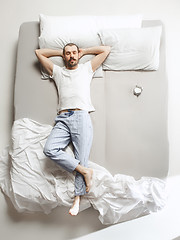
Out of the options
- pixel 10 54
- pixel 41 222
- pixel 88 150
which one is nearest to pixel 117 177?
pixel 88 150

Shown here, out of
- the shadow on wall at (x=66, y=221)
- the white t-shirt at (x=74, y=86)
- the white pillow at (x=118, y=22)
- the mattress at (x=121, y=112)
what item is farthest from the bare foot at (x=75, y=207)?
the white pillow at (x=118, y=22)

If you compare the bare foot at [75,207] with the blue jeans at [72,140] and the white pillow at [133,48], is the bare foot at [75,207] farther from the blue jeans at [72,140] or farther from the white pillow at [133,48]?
the white pillow at [133,48]

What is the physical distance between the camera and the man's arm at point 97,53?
6.91ft

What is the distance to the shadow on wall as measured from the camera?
6.47 ft

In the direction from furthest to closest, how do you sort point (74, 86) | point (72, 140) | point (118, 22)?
point (118, 22) < point (74, 86) < point (72, 140)

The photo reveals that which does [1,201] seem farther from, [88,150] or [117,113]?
[117,113]

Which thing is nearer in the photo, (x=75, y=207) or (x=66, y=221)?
(x=75, y=207)

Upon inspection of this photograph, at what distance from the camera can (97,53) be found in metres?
2.13

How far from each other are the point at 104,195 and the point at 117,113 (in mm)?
624

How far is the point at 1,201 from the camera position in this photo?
6.73ft

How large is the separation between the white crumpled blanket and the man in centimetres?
7

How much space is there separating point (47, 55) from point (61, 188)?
1.04m

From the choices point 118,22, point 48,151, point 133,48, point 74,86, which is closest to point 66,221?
point 48,151

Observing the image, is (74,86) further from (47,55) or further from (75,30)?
(75,30)
